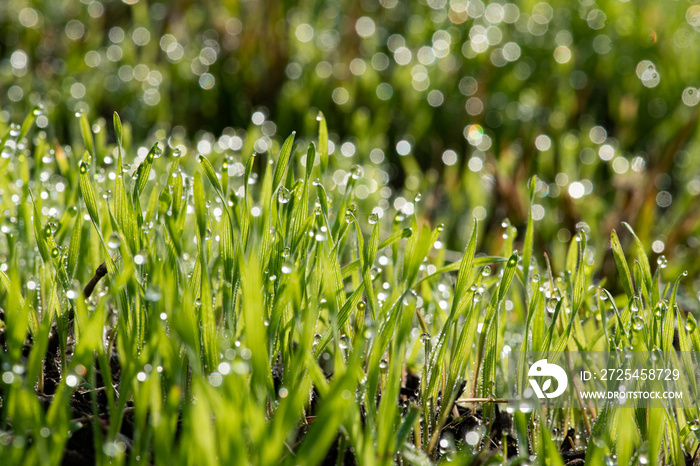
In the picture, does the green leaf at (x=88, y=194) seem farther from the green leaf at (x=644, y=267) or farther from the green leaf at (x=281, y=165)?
the green leaf at (x=644, y=267)

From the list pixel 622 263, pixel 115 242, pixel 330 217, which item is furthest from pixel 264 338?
pixel 330 217

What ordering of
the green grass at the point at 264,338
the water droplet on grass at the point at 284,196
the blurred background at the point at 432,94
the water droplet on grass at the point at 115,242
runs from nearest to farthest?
the green grass at the point at 264,338
the water droplet on grass at the point at 115,242
the water droplet on grass at the point at 284,196
the blurred background at the point at 432,94

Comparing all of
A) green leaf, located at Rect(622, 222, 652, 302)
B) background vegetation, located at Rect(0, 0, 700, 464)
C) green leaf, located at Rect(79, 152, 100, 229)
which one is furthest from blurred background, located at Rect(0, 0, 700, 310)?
green leaf, located at Rect(79, 152, 100, 229)

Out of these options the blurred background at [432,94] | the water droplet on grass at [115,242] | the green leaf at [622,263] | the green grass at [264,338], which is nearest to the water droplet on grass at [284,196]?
the green grass at [264,338]

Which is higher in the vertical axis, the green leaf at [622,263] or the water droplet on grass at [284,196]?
the green leaf at [622,263]

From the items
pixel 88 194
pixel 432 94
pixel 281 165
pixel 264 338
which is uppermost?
pixel 432 94

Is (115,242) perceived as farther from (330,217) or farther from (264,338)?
(330,217)
